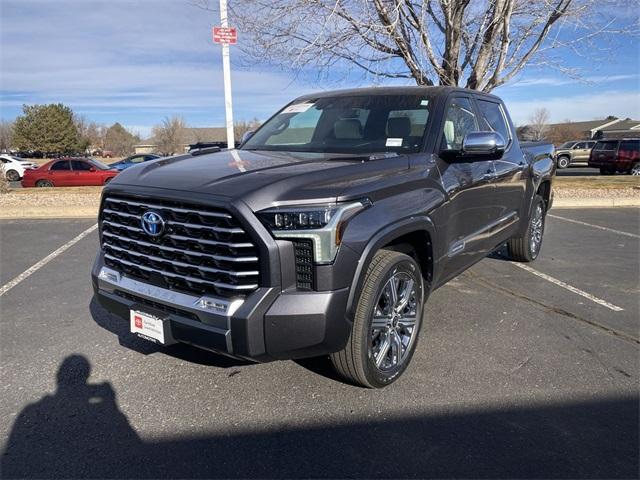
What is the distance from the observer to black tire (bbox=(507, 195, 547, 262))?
6.06 metres

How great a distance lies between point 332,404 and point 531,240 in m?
4.32

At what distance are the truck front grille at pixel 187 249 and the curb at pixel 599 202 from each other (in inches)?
442

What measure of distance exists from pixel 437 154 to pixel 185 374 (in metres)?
2.41

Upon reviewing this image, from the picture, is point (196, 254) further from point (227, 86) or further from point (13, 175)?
point (13, 175)

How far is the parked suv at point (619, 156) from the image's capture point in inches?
836

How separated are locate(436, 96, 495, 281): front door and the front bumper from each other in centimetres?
130

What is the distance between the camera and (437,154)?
3.60m

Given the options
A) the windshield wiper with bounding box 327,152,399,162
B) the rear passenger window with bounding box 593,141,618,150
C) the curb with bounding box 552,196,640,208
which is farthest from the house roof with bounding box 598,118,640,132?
the windshield wiper with bounding box 327,152,399,162

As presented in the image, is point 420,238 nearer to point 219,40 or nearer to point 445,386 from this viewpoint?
point 445,386

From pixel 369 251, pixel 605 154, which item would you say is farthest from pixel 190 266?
pixel 605 154

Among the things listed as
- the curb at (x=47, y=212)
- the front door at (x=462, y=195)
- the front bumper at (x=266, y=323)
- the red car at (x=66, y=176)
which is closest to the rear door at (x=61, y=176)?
the red car at (x=66, y=176)

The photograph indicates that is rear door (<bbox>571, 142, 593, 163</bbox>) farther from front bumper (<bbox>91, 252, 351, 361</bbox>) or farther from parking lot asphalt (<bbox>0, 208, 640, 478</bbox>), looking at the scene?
front bumper (<bbox>91, 252, 351, 361</bbox>)

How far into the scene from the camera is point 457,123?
412cm

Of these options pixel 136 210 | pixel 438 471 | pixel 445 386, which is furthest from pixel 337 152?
pixel 438 471
